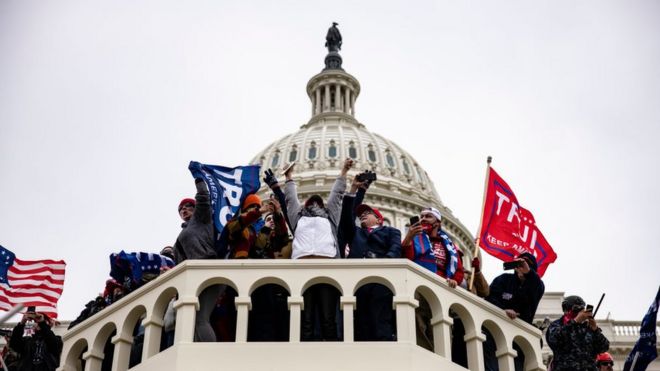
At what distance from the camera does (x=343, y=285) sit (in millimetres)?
12844

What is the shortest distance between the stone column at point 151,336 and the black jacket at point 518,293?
4.48 m

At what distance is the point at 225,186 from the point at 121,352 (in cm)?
317

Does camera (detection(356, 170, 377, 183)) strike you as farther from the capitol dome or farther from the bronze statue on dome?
the bronze statue on dome

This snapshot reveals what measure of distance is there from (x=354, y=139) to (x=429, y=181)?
8181 millimetres

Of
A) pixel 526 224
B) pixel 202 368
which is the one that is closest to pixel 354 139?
pixel 526 224

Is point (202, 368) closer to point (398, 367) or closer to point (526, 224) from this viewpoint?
point (398, 367)

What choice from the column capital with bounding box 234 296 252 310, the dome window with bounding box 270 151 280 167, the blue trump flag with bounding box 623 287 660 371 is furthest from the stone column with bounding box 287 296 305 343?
the dome window with bounding box 270 151 280 167

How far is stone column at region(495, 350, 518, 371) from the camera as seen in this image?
13.4m

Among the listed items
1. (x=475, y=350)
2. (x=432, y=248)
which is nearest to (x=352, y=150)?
(x=432, y=248)

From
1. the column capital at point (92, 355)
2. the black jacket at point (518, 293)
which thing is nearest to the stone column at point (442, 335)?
the black jacket at point (518, 293)

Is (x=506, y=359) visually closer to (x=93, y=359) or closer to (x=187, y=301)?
(x=187, y=301)

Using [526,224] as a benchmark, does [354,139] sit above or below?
above

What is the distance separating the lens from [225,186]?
1541 cm

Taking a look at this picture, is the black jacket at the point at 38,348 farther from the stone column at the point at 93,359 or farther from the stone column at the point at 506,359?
the stone column at the point at 506,359
